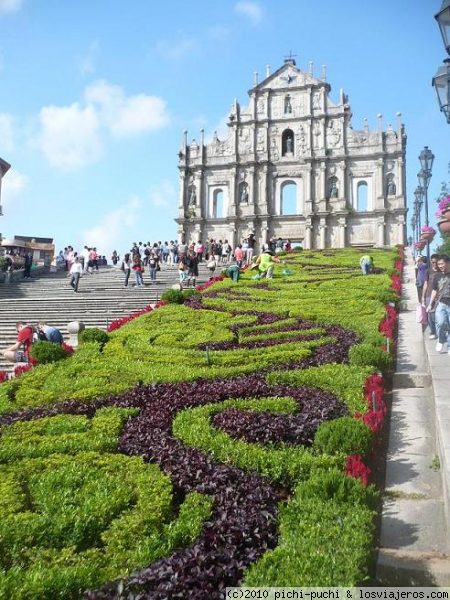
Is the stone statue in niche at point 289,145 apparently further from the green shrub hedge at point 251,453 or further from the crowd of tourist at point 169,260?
the green shrub hedge at point 251,453

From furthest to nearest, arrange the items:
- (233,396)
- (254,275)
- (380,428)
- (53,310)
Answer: (254,275)
(53,310)
(233,396)
(380,428)

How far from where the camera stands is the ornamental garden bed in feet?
13.6

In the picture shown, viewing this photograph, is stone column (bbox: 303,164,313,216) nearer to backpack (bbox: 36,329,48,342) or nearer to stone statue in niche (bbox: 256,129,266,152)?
stone statue in niche (bbox: 256,129,266,152)

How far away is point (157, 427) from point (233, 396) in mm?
1577

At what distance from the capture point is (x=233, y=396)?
27.7 feet

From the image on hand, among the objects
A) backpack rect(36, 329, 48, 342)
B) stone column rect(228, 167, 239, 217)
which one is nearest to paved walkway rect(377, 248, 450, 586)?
backpack rect(36, 329, 48, 342)

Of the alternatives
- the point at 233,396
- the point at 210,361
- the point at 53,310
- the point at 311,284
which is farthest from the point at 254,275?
the point at 233,396

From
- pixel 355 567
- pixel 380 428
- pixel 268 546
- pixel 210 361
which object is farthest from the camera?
pixel 210 361

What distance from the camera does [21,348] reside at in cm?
1305

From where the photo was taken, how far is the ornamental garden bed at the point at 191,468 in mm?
4156

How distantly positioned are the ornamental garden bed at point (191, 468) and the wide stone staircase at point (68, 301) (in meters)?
5.64

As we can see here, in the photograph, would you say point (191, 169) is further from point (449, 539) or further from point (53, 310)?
point (449, 539)

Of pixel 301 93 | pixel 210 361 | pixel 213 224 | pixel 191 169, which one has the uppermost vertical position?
pixel 301 93

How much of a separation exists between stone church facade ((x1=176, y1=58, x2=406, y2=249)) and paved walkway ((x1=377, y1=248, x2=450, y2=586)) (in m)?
41.6
